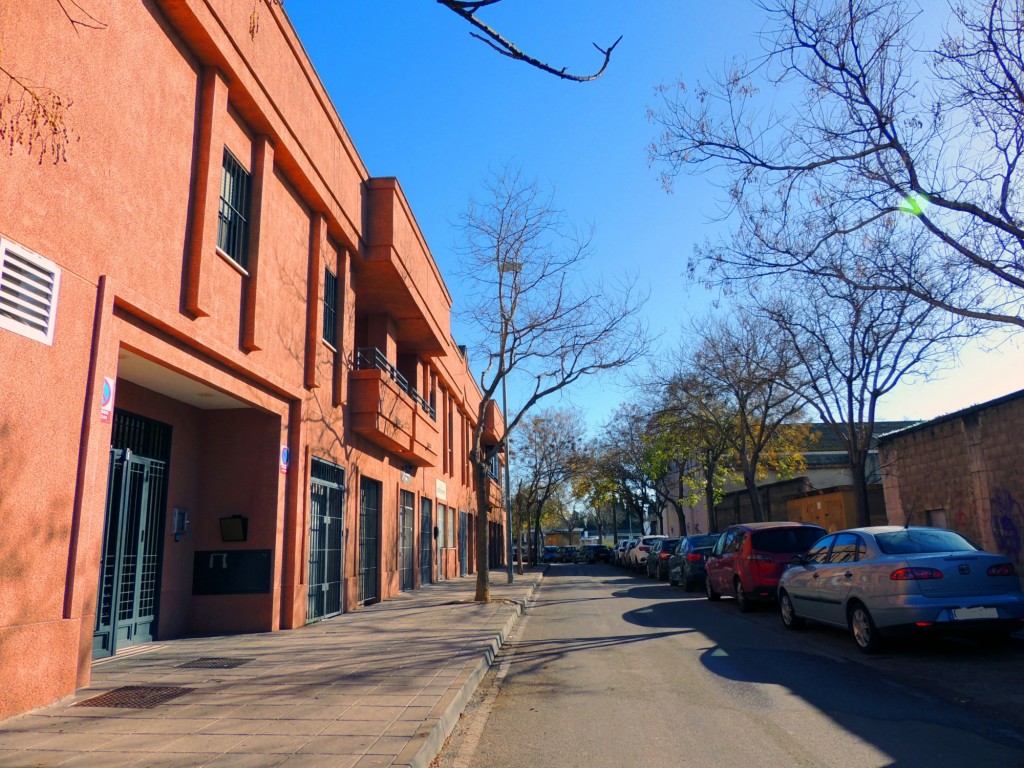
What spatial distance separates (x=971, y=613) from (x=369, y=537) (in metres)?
11.6

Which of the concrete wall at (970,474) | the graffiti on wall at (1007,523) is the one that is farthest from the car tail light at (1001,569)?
the graffiti on wall at (1007,523)

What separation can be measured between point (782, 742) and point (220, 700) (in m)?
4.64

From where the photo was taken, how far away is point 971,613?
8.48 meters

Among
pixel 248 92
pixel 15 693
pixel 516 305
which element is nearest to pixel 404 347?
pixel 516 305

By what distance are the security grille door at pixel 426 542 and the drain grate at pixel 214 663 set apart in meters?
13.8

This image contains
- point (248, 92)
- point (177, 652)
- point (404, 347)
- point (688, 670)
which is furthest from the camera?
point (404, 347)

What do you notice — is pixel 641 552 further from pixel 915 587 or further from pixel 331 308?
pixel 915 587

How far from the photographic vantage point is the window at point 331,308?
13930 millimetres

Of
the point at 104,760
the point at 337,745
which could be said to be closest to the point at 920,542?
the point at 337,745

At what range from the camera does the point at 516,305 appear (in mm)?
17109

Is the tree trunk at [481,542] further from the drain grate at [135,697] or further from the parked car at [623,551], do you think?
the parked car at [623,551]

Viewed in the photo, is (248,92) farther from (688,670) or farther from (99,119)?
(688,670)

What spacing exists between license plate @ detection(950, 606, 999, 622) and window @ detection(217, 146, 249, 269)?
31.3ft

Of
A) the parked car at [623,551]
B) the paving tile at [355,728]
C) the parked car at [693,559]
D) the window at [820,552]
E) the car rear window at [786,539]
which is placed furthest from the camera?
the parked car at [623,551]
